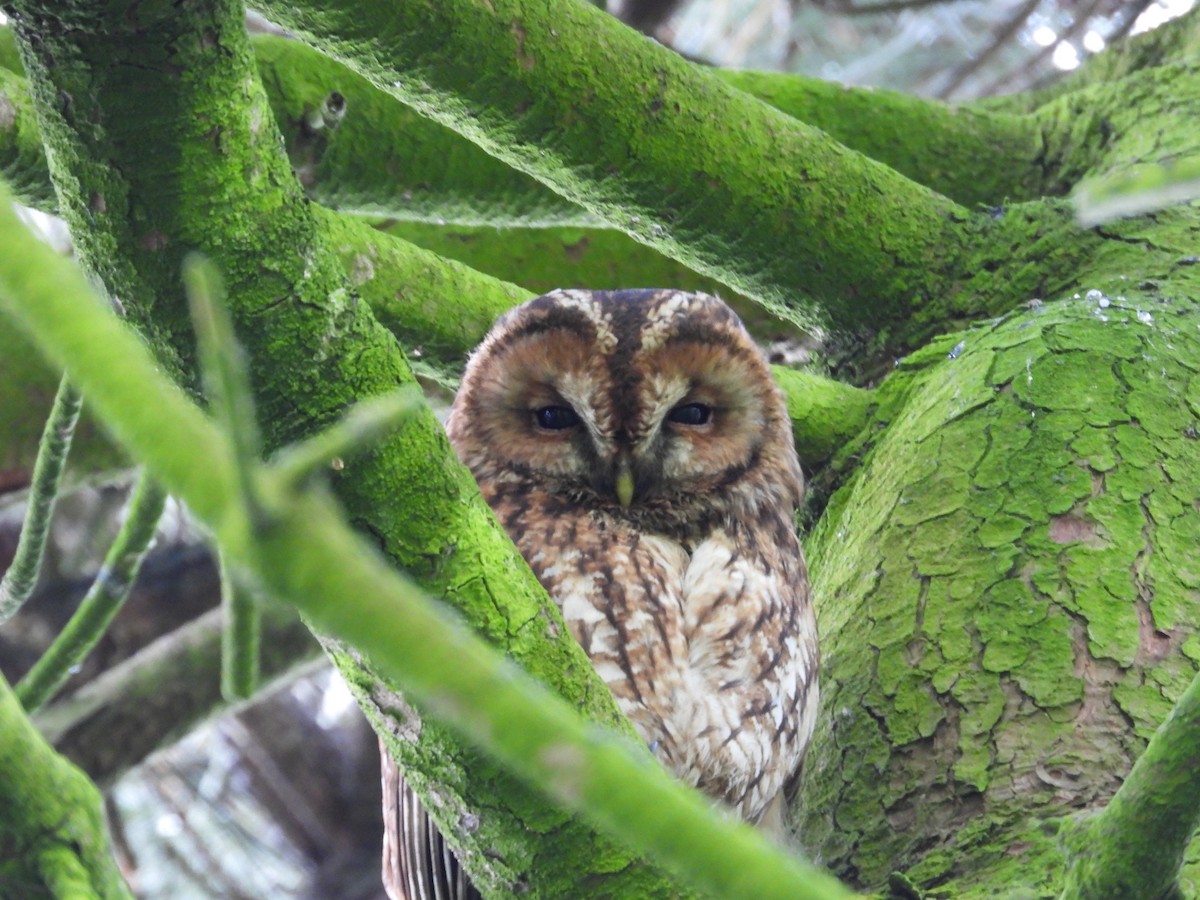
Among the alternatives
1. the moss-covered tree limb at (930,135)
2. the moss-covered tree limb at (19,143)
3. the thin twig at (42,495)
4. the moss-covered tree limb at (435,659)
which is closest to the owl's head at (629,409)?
the thin twig at (42,495)

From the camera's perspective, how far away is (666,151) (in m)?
2.26

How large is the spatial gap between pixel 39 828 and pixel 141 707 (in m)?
2.40

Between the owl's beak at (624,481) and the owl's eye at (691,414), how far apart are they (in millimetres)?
131

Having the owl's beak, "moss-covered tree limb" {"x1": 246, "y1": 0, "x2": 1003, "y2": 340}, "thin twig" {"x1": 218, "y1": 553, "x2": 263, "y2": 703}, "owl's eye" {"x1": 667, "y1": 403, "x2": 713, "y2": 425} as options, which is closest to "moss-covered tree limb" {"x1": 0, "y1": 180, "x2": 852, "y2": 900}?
"thin twig" {"x1": 218, "y1": 553, "x2": 263, "y2": 703}

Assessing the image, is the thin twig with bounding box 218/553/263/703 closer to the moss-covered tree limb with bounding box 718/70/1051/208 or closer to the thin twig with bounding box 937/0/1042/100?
the moss-covered tree limb with bounding box 718/70/1051/208

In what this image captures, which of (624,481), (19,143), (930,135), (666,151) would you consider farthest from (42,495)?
(930,135)

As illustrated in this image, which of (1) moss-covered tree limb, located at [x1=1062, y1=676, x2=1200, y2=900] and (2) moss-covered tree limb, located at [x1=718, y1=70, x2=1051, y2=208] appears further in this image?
(2) moss-covered tree limb, located at [x1=718, y1=70, x2=1051, y2=208]

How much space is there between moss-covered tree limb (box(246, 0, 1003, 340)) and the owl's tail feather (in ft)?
3.05

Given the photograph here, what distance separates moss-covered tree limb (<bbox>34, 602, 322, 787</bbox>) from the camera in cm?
328

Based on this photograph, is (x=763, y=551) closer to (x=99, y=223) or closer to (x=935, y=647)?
(x=935, y=647)

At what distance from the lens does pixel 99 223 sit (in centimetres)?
122

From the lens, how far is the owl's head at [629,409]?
6.95 ft

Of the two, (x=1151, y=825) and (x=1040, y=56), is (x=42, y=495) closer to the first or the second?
(x=1151, y=825)

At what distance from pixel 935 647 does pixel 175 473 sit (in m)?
1.56
